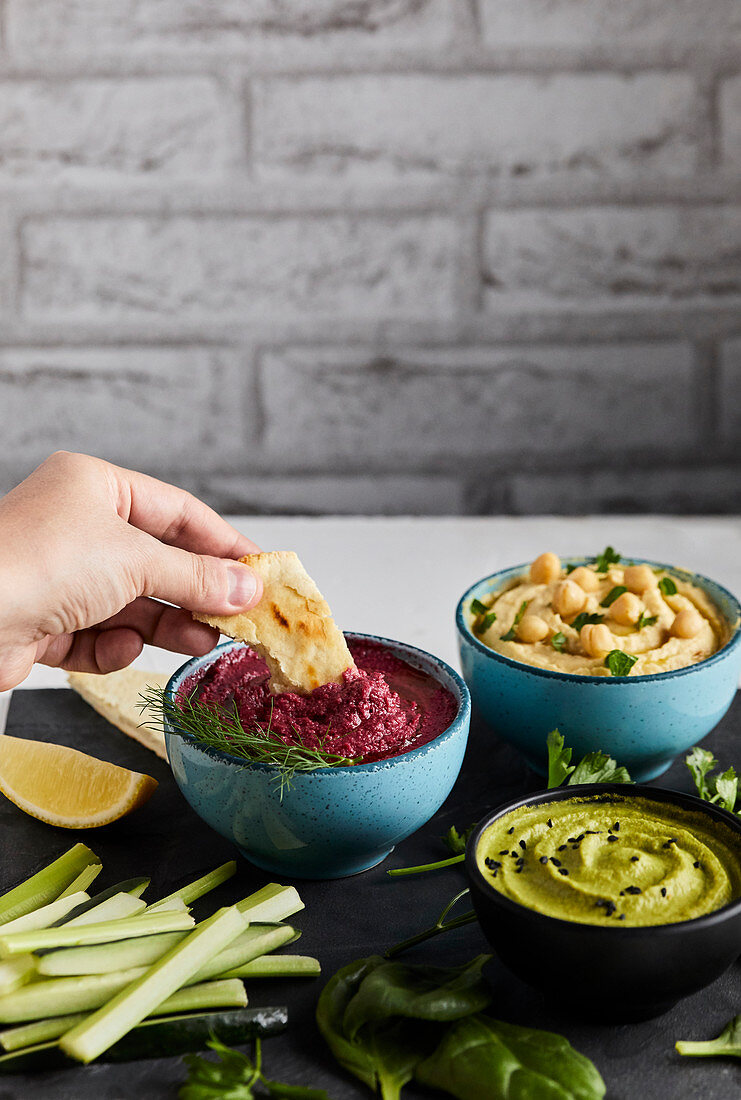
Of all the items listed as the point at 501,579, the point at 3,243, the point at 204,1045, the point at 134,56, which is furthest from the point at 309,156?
the point at 204,1045

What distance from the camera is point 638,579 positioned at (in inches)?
53.0

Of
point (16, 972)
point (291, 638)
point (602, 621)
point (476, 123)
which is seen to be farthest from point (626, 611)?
point (476, 123)

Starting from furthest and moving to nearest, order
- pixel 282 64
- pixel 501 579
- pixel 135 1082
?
1. pixel 282 64
2. pixel 501 579
3. pixel 135 1082

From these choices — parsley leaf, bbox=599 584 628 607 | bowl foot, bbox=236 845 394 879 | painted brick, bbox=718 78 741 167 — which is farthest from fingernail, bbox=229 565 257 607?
painted brick, bbox=718 78 741 167

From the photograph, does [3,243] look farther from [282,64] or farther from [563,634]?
[563,634]

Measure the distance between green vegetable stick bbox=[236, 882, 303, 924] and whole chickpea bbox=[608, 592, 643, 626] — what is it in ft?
1.64

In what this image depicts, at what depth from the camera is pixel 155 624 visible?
136cm

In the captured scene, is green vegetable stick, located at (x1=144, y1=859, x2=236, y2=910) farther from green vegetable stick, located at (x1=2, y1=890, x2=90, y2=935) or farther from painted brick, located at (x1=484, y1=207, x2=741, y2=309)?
painted brick, located at (x1=484, y1=207, x2=741, y2=309)

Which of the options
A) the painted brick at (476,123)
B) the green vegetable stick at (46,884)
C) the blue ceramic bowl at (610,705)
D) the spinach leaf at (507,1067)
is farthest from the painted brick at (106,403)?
the spinach leaf at (507,1067)

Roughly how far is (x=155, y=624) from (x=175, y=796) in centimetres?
22

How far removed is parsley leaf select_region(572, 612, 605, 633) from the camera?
4.22 feet

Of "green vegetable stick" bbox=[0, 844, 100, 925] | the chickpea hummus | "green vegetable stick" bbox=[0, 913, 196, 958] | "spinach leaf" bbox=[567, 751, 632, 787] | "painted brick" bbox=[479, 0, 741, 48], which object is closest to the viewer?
"green vegetable stick" bbox=[0, 913, 196, 958]

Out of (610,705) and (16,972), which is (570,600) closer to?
(610,705)

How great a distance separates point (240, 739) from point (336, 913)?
20cm
